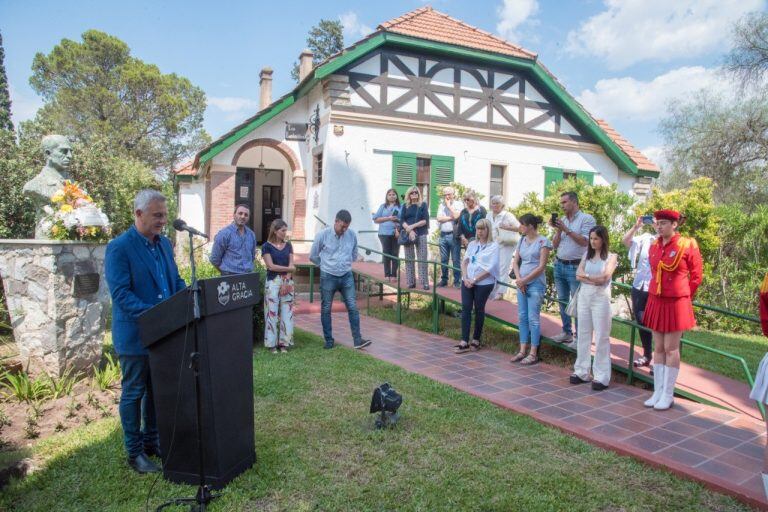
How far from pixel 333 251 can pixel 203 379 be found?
13.3ft

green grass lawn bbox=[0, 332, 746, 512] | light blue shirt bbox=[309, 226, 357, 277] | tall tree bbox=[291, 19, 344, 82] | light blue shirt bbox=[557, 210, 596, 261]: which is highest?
tall tree bbox=[291, 19, 344, 82]

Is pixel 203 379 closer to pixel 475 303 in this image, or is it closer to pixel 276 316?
pixel 276 316

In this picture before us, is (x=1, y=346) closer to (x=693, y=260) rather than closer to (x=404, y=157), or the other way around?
(x=693, y=260)

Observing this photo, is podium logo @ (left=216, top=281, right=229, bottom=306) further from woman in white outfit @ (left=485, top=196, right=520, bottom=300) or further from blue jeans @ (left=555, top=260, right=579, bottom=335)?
woman in white outfit @ (left=485, top=196, right=520, bottom=300)

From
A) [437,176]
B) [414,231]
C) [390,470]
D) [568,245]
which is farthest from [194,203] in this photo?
[390,470]

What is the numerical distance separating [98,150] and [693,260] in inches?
574

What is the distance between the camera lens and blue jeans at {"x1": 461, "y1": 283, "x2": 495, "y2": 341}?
22.3 feet

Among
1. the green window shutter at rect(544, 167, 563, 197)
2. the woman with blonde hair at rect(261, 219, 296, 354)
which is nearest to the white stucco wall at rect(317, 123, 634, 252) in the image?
the green window shutter at rect(544, 167, 563, 197)

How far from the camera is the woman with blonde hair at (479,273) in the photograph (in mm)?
6758

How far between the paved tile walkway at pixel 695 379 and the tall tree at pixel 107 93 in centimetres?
2615

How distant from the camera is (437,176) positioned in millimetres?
13547

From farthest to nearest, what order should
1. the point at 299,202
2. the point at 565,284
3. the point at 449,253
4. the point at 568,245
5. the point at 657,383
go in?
the point at 299,202
the point at 449,253
the point at 565,284
the point at 568,245
the point at 657,383

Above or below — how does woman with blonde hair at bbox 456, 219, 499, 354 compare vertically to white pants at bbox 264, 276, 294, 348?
above

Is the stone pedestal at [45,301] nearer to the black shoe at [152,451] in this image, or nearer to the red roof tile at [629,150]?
the black shoe at [152,451]
